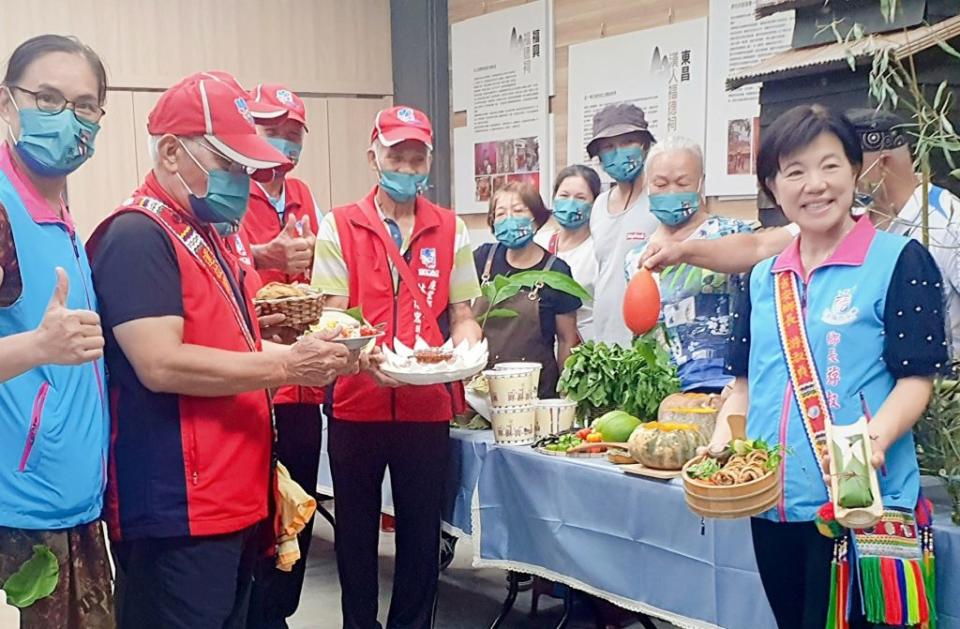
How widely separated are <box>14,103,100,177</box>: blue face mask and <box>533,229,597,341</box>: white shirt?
1.89 meters

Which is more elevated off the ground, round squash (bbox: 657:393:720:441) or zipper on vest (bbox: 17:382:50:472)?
zipper on vest (bbox: 17:382:50:472)

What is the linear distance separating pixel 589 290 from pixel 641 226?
11.1 inches

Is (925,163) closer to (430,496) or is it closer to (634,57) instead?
(430,496)

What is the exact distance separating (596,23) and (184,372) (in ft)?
12.2

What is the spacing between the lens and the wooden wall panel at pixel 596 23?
14.3 feet

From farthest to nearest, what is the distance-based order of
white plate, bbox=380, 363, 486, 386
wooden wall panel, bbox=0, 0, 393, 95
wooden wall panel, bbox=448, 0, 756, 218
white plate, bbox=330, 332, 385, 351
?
1. wooden wall panel, bbox=0, 0, 393, 95
2. wooden wall panel, bbox=448, 0, 756, 218
3. white plate, bbox=380, 363, 486, 386
4. white plate, bbox=330, 332, 385, 351

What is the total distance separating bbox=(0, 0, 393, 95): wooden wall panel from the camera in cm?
516

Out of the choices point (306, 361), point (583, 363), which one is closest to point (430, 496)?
point (583, 363)

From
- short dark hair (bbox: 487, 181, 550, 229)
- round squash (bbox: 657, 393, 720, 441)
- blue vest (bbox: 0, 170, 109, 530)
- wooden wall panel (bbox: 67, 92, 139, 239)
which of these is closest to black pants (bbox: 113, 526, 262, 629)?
blue vest (bbox: 0, 170, 109, 530)

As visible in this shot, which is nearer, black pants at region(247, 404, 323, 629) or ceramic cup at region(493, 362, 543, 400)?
ceramic cup at region(493, 362, 543, 400)

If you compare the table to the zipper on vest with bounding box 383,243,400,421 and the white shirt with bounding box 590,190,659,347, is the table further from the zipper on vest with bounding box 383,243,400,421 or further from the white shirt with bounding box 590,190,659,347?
the white shirt with bounding box 590,190,659,347

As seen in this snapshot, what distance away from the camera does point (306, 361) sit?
6.23 feet

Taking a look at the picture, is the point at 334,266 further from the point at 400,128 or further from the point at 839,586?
the point at 839,586

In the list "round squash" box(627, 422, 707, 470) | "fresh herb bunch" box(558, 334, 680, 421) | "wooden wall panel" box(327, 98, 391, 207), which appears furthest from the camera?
"wooden wall panel" box(327, 98, 391, 207)
